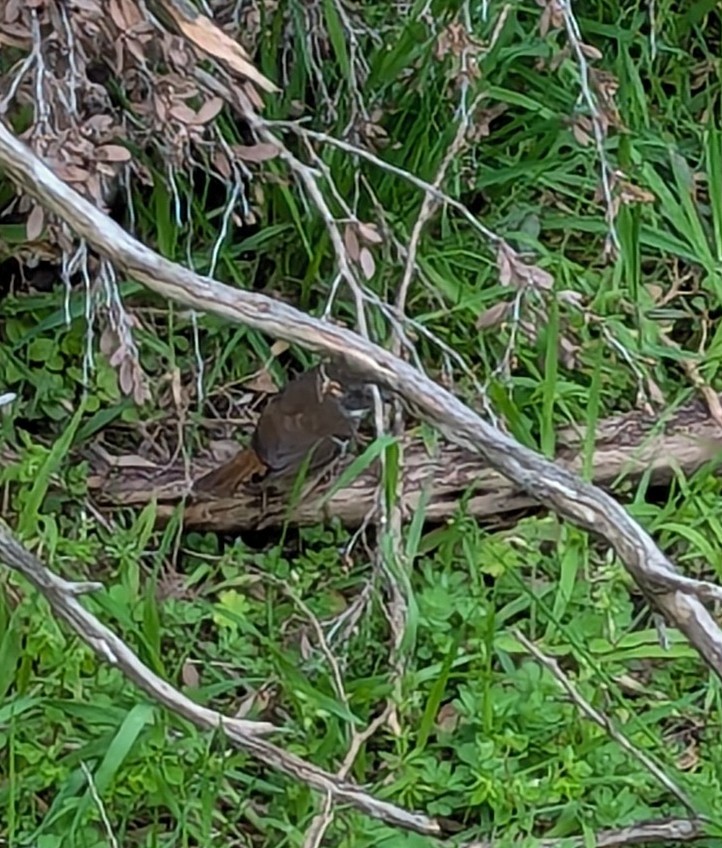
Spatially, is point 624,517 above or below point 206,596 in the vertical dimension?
above

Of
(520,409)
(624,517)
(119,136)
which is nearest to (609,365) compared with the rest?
(520,409)

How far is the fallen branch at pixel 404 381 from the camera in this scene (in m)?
1.60

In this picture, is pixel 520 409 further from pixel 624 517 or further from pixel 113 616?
pixel 624 517

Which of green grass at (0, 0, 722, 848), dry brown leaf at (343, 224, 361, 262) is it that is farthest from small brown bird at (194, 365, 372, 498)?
dry brown leaf at (343, 224, 361, 262)

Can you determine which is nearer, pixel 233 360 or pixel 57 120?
pixel 57 120

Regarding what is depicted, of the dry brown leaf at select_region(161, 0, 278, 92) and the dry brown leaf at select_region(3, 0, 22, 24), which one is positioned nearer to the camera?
the dry brown leaf at select_region(161, 0, 278, 92)

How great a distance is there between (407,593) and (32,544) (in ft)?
2.03

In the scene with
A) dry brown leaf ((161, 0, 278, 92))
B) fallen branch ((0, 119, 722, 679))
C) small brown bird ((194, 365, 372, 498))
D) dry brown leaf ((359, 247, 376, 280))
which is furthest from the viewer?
small brown bird ((194, 365, 372, 498))

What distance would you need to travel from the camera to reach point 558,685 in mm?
2447

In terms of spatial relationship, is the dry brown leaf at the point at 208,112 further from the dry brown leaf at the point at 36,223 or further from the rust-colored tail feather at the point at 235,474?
the rust-colored tail feather at the point at 235,474

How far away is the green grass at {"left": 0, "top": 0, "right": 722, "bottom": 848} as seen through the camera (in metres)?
2.32

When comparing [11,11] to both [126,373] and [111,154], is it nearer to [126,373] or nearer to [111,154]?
[111,154]

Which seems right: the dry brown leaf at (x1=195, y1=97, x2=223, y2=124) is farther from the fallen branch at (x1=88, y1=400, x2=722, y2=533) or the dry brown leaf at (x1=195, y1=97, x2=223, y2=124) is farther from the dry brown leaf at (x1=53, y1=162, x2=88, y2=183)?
the fallen branch at (x1=88, y1=400, x2=722, y2=533)

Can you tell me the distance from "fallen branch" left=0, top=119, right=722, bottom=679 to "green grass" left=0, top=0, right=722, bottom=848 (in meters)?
0.70
